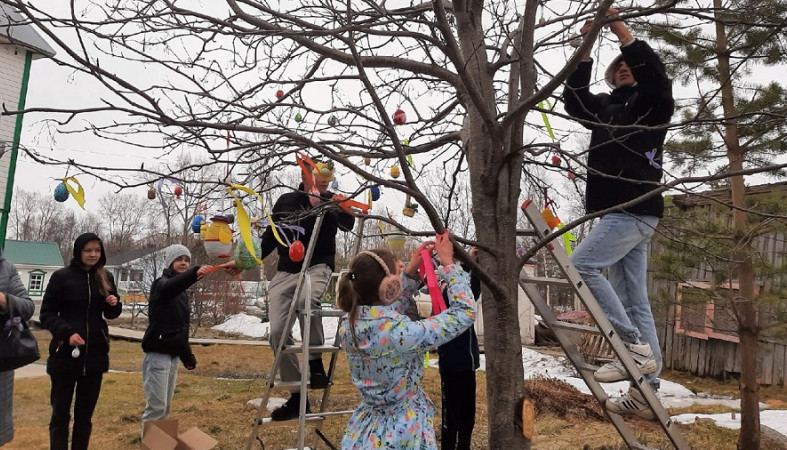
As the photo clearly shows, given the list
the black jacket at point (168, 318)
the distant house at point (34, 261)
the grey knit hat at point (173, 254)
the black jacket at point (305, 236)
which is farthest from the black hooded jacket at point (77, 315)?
the distant house at point (34, 261)

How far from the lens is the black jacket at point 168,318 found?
4.25 metres

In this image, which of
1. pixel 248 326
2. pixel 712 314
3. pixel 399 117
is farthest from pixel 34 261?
pixel 399 117

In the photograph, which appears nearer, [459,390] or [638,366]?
[638,366]

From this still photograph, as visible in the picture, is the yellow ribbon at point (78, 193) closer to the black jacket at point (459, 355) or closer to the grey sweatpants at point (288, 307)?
the grey sweatpants at point (288, 307)

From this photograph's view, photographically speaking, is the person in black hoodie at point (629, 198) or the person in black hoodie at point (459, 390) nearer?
the person in black hoodie at point (629, 198)

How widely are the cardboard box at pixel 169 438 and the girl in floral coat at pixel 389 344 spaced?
180 centimetres

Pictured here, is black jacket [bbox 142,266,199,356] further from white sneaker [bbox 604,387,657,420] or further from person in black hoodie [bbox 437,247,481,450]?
white sneaker [bbox 604,387,657,420]

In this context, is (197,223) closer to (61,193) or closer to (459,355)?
(61,193)

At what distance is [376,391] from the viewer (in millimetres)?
2410

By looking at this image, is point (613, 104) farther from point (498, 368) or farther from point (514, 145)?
point (498, 368)

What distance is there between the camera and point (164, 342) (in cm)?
427

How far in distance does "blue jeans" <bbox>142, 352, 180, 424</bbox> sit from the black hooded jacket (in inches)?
13.5

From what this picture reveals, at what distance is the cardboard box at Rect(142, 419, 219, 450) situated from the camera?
12.0ft

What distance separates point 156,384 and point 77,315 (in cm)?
76
